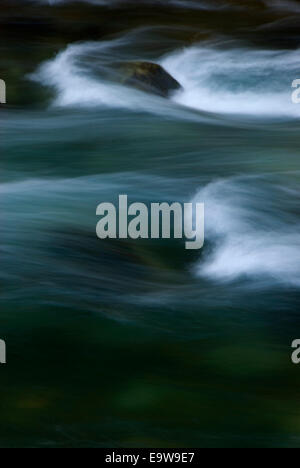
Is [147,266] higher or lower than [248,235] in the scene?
lower

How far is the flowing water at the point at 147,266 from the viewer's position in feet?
12.9

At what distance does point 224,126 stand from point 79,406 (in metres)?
6.00

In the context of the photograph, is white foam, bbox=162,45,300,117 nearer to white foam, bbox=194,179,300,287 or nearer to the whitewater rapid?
the whitewater rapid

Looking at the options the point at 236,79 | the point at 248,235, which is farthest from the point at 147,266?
the point at 236,79

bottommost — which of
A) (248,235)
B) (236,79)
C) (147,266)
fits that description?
(147,266)

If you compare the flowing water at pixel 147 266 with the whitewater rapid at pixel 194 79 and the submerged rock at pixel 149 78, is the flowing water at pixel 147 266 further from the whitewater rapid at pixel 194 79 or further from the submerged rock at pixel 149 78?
the submerged rock at pixel 149 78

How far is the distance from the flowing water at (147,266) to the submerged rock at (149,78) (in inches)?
7.2

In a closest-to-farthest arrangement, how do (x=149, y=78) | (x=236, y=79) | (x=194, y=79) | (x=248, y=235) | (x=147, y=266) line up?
(x=147, y=266) < (x=248, y=235) < (x=149, y=78) < (x=236, y=79) < (x=194, y=79)

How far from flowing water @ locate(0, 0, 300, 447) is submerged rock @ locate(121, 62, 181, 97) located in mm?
183

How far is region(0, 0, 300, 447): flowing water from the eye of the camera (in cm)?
394

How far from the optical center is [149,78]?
10547 millimetres

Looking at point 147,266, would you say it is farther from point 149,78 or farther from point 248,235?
point 149,78

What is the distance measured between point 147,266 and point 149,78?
5.28 meters

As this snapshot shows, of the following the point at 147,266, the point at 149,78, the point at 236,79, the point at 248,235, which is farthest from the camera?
the point at 236,79
